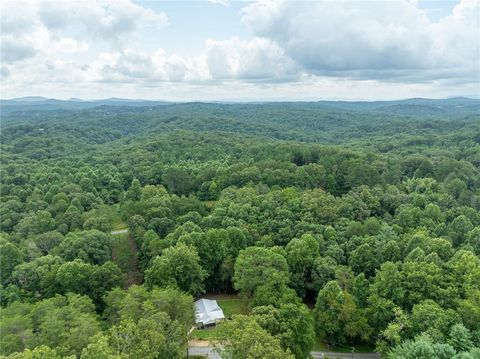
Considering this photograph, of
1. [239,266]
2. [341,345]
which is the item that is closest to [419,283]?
[341,345]

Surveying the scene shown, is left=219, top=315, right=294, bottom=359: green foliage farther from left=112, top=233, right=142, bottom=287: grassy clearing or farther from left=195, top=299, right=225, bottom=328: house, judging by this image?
left=112, top=233, right=142, bottom=287: grassy clearing

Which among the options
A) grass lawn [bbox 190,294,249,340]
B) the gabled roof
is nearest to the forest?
grass lawn [bbox 190,294,249,340]

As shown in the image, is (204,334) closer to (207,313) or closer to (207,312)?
(207,313)

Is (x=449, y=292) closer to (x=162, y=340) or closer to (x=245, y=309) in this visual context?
(x=245, y=309)

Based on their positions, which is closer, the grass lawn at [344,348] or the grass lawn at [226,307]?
the grass lawn at [344,348]

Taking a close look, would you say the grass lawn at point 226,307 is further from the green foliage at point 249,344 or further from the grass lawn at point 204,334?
the green foliage at point 249,344

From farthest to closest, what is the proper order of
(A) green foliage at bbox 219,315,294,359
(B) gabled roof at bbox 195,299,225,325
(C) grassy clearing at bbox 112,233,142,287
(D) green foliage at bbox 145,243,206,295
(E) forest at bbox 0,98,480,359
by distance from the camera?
(C) grassy clearing at bbox 112,233,142,287
(D) green foliage at bbox 145,243,206,295
(B) gabled roof at bbox 195,299,225,325
(E) forest at bbox 0,98,480,359
(A) green foliage at bbox 219,315,294,359

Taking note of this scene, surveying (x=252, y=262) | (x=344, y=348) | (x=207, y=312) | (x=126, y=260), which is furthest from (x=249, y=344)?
(x=126, y=260)

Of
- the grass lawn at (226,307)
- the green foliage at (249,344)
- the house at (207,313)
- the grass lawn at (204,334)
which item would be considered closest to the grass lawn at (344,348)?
the grass lawn at (226,307)
